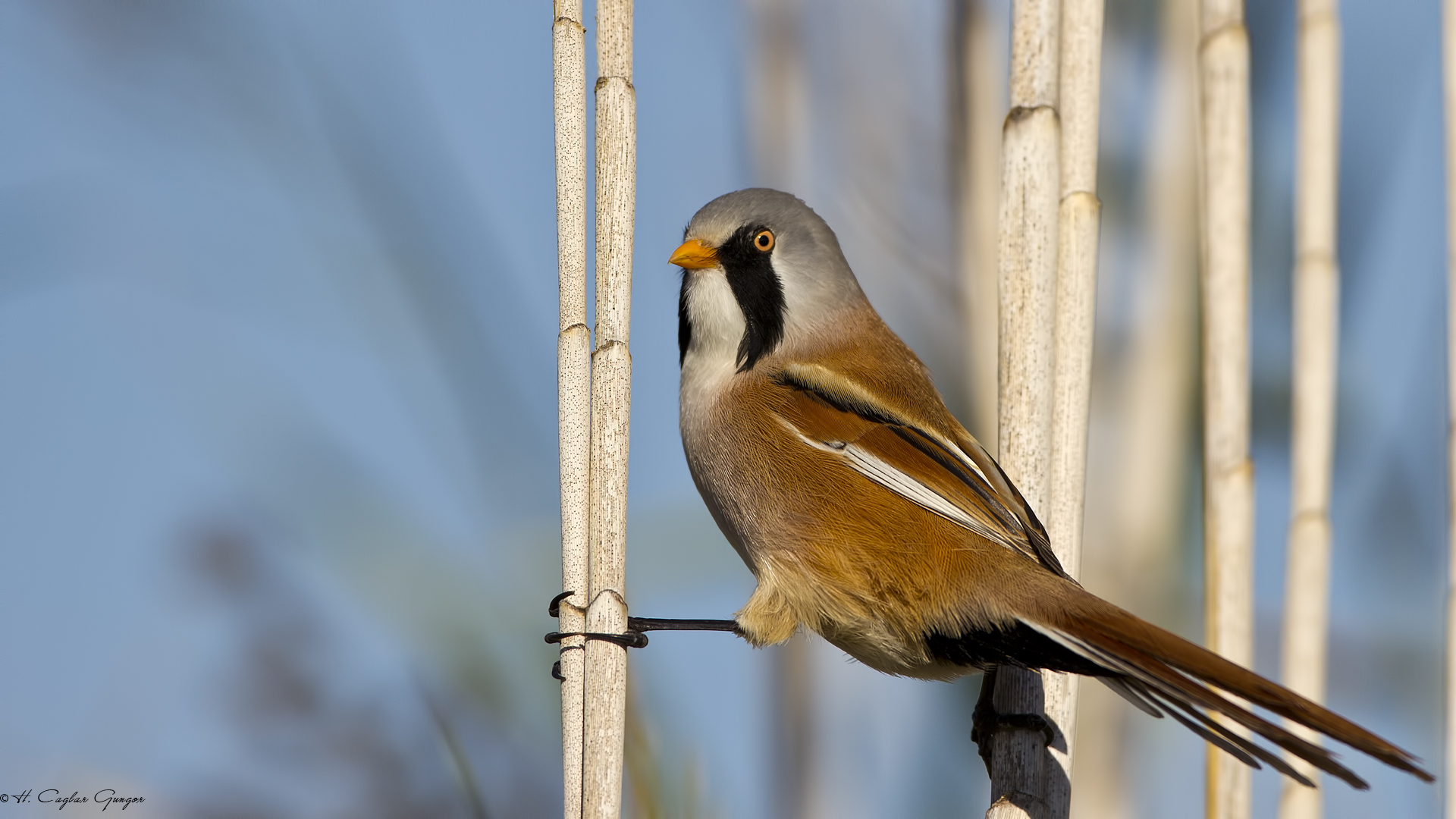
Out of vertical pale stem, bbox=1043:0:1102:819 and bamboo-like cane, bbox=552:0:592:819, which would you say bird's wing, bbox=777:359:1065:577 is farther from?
bamboo-like cane, bbox=552:0:592:819

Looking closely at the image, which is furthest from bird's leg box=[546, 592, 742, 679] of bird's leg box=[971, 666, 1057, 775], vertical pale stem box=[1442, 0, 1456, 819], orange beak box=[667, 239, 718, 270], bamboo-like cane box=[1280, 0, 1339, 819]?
vertical pale stem box=[1442, 0, 1456, 819]

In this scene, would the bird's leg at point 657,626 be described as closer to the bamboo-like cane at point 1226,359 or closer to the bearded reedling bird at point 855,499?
the bearded reedling bird at point 855,499

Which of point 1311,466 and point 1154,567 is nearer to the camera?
point 1311,466

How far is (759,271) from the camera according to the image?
2.91 metres

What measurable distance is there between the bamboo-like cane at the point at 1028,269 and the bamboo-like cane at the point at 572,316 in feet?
2.48

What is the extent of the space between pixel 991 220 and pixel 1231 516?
3.59 feet

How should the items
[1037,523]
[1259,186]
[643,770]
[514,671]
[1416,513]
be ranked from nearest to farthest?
[1037,523], [643,770], [514,671], [1416,513], [1259,186]

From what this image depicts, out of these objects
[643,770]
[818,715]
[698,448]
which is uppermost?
[698,448]

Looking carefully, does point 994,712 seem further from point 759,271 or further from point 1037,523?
point 759,271

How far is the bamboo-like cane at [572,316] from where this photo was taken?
221cm

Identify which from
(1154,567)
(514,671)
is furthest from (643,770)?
(1154,567)

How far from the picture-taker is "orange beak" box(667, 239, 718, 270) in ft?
9.37

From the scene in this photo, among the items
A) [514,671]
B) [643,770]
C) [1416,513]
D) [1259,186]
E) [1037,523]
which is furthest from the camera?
[1259,186]

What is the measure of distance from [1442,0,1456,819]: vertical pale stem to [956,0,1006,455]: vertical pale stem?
96 centimetres
